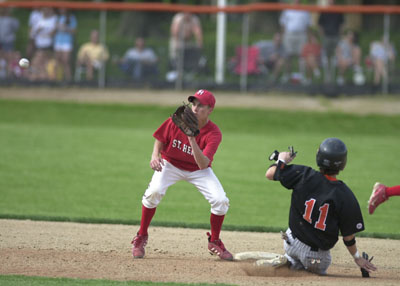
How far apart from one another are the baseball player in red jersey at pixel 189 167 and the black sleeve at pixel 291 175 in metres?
0.97

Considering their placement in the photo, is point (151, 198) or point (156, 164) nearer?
point (156, 164)

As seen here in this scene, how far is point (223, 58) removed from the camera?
57.1ft

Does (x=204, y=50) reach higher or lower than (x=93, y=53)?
higher

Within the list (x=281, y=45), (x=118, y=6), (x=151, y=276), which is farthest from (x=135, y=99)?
(x=151, y=276)

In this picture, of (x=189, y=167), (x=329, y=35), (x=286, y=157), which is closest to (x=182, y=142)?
(x=189, y=167)

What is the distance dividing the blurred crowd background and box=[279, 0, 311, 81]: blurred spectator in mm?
28

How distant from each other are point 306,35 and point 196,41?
3111mm

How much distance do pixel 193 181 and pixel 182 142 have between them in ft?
1.53

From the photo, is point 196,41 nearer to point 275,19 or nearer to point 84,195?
point 275,19

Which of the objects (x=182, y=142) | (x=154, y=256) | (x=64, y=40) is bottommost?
(x=154, y=256)

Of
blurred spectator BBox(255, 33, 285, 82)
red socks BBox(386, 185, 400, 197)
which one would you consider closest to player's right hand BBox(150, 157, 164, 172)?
red socks BBox(386, 185, 400, 197)

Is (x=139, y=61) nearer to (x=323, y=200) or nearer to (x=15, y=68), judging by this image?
(x=15, y=68)

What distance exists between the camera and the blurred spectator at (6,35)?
1750cm

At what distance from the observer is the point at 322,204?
5414 millimetres
